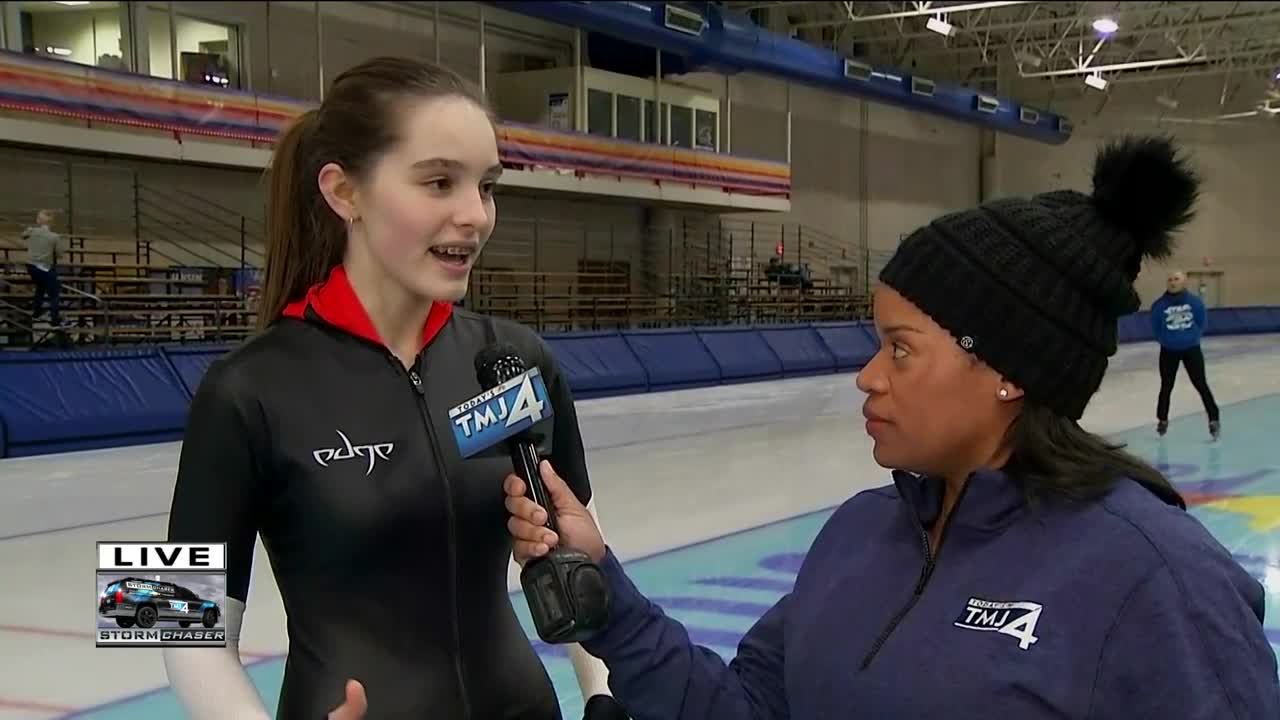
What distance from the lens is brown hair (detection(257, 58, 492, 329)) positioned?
1562mm

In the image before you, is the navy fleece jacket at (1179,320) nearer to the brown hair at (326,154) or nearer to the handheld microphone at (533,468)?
the brown hair at (326,154)

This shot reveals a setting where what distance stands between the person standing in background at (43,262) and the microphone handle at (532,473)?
12.0 meters

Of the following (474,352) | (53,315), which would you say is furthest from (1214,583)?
(53,315)

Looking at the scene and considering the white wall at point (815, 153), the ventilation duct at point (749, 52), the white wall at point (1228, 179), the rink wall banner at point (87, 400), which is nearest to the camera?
the rink wall banner at point (87, 400)

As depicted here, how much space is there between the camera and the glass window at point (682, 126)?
21906 mm

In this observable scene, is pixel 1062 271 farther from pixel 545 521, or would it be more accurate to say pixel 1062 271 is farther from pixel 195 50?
pixel 195 50

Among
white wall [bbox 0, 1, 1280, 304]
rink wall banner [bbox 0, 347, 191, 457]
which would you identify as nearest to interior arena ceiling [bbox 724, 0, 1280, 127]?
white wall [bbox 0, 1, 1280, 304]

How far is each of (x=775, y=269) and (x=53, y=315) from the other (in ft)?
45.8

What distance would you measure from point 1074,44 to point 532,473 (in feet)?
97.4

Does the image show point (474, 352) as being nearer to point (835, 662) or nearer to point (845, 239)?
point (835, 662)

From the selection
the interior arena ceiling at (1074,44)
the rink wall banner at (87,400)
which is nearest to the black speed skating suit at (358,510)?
the rink wall banner at (87,400)

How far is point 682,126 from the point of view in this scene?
22.2m

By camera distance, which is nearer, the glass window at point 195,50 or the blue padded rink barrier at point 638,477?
the blue padded rink barrier at point 638,477

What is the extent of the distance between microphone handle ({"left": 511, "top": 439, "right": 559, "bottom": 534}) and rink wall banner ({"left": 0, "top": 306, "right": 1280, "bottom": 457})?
133 cm
